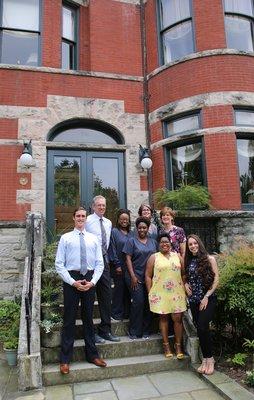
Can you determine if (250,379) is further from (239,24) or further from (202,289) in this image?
(239,24)

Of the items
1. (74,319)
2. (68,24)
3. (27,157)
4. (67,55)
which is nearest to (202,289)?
(74,319)

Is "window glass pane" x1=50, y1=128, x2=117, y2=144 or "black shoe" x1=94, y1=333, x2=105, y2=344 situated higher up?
"window glass pane" x1=50, y1=128, x2=117, y2=144

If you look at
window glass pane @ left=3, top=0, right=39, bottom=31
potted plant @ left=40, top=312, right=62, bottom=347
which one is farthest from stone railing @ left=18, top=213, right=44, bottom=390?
window glass pane @ left=3, top=0, right=39, bottom=31

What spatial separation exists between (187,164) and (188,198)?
1.35 meters

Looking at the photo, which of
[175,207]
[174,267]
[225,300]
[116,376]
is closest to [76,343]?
[116,376]

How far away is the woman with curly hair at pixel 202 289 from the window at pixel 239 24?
6342mm

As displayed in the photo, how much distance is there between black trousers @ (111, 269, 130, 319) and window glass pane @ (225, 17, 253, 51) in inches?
262

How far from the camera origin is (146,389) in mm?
4441

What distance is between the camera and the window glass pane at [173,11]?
32.0 ft

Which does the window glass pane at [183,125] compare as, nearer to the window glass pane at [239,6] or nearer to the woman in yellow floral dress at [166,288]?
the window glass pane at [239,6]

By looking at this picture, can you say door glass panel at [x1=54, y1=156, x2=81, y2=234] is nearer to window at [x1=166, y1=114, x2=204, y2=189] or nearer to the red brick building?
the red brick building

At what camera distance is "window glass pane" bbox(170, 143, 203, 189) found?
9.01m

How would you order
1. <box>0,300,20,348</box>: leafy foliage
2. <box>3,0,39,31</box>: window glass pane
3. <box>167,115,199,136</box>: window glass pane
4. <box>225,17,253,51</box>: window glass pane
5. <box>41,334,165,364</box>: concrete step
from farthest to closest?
<box>3,0,39,31</box>: window glass pane
<box>225,17,253,51</box>: window glass pane
<box>167,115,199,136</box>: window glass pane
<box>0,300,20,348</box>: leafy foliage
<box>41,334,165,364</box>: concrete step

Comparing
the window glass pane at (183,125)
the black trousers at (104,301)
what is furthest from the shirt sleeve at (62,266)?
the window glass pane at (183,125)
